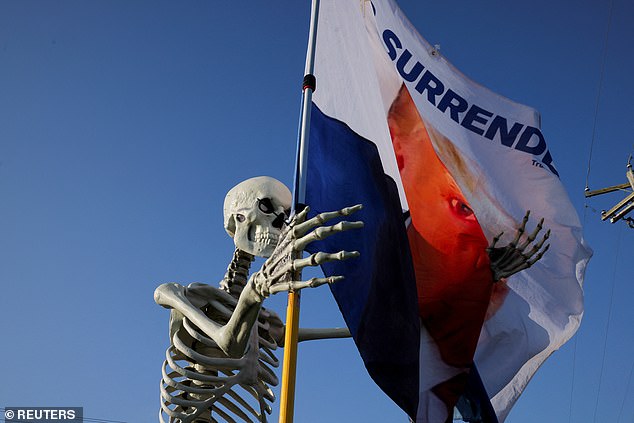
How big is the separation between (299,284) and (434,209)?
379cm

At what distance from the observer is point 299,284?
566cm

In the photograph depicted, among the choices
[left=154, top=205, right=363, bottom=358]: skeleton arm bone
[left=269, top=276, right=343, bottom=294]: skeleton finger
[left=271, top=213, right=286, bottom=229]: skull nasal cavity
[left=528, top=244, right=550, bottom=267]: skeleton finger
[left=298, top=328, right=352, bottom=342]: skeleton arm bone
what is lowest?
[left=269, top=276, right=343, bottom=294]: skeleton finger

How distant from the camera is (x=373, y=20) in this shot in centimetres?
879

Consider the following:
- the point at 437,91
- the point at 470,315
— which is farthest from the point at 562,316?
the point at 437,91

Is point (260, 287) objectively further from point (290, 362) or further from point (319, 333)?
point (319, 333)

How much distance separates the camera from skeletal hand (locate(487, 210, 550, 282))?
358 inches

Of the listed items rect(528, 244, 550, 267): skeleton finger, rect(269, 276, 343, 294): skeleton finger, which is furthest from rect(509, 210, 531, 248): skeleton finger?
rect(269, 276, 343, 294): skeleton finger

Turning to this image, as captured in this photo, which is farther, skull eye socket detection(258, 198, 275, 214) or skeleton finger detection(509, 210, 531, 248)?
skeleton finger detection(509, 210, 531, 248)

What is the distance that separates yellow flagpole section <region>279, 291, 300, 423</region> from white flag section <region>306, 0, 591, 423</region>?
102 centimetres

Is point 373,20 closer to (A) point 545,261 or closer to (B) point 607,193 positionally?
(A) point 545,261

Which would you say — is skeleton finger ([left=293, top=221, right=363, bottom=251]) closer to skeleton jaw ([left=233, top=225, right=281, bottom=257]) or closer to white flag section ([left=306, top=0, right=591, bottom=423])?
white flag section ([left=306, top=0, right=591, bottom=423])

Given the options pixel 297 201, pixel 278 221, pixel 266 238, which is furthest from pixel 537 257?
pixel 297 201

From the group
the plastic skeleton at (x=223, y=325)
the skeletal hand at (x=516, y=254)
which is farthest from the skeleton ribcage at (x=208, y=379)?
the skeletal hand at (x=516, y=254)

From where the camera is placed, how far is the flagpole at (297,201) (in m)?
5.88
